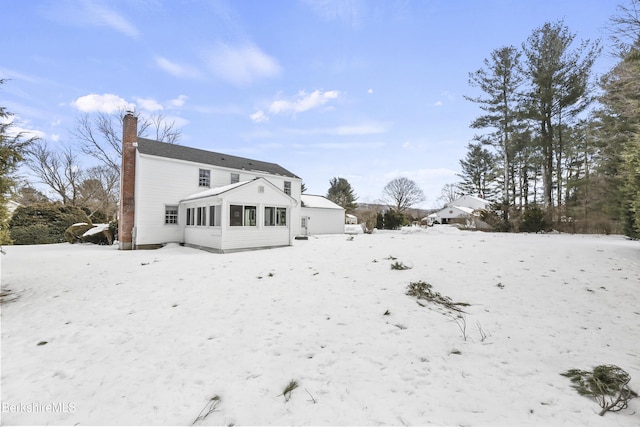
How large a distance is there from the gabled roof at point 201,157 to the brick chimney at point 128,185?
0.65 metres

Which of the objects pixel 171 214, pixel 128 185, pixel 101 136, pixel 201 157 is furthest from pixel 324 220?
pixel 101 136

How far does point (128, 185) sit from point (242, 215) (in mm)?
7369

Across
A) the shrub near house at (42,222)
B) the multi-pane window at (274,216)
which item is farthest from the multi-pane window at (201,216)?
the shrub near house at (42,222)

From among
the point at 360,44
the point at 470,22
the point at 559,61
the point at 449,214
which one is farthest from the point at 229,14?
the point at 449,214

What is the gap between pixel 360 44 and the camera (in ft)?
39.1

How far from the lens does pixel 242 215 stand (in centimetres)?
1334

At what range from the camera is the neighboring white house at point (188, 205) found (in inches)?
513

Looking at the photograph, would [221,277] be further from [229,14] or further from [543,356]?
[229,14]

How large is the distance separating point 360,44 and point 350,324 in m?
12.7

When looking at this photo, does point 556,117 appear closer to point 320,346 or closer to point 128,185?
point 320,346

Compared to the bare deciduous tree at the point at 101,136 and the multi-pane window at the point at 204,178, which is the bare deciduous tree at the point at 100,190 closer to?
the bare deciduous tree at the point at 101,136

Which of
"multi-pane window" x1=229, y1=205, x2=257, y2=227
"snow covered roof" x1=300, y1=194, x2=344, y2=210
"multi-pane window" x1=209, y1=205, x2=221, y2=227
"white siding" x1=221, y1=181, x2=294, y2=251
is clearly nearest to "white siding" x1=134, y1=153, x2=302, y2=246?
"multi-pane window" x1=209, y1=205, x2=221, y2=227

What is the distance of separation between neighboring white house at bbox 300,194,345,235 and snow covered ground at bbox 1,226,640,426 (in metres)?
16.2

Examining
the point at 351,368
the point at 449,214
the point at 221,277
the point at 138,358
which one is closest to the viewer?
the point at 351,368
